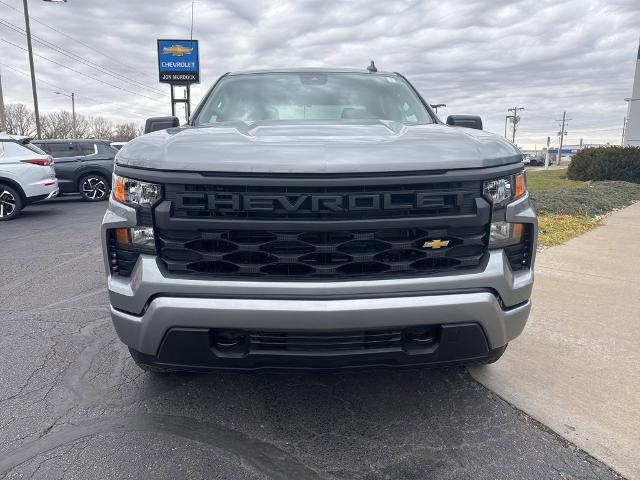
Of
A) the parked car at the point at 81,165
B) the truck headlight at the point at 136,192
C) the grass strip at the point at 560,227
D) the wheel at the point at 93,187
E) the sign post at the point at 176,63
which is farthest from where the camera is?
the sign post at the point at 176,63

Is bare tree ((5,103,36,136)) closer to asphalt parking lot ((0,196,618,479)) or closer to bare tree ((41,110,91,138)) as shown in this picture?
bare tree ((41,110,91,138))

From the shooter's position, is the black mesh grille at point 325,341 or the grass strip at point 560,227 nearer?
the black mesh grille at point 325,341

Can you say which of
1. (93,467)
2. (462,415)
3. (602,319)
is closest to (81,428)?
(93,467)

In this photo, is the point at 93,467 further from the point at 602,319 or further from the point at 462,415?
the point at 602,319

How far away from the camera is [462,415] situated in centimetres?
265

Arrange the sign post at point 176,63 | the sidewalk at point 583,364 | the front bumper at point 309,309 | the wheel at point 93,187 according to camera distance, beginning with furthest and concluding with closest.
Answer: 1. the sign post at point 176,63
2. the wheel at point 93,187
3. the sidewalk at point 583,364
4. the front bumper at point 309,309

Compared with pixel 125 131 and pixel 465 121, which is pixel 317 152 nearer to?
pixel 465 121

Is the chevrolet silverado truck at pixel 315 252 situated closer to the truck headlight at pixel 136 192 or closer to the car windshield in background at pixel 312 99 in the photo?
the truck headlight at pixel 136 192

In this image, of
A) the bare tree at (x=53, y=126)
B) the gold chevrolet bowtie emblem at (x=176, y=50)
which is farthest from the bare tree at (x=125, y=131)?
the gold chevrolet bowtie emblem at (x=176, y=50)

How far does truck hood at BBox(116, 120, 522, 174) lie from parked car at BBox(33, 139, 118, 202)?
1217 centimetres

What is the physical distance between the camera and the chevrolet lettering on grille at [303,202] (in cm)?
206

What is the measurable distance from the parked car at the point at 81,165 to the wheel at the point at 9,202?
133 inches

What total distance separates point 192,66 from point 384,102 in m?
23.1

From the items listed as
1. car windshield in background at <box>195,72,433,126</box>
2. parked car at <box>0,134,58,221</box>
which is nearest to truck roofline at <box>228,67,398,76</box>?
car windshield in background at <box>195,72,433,126</box>
